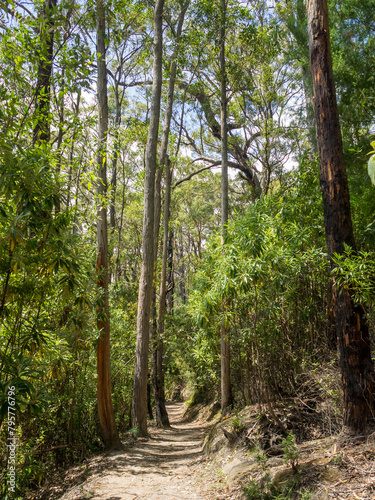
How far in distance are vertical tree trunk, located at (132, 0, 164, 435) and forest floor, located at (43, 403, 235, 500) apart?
796mm

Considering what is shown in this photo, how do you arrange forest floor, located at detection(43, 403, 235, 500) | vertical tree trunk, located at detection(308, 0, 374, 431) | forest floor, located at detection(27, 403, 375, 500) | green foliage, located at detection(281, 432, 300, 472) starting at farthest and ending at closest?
forest floor, located at detection(43, 403, 235, 500) < vertical tree trunk, located at detection(308, 0, 374, 431) < green foliage, located at detection(281, 432, 300, 472) < forest floor, located at detection(27, 403, 375, 500)

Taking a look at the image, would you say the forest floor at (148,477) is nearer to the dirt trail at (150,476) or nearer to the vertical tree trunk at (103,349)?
the dirt trail at (150,476)

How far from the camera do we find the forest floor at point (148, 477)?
14.1ft

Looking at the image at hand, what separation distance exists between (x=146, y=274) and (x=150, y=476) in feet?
12.3

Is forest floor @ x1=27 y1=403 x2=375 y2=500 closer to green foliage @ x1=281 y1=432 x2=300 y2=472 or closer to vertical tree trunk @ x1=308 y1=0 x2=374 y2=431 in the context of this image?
green foliage @ x1=281 y1=432 x2=300 y2=472

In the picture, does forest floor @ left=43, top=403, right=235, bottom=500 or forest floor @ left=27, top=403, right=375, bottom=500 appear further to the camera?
forest floor @ left=43, top=403, right=235, bottom=500

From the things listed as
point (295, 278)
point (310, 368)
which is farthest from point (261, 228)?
point (310, 368)

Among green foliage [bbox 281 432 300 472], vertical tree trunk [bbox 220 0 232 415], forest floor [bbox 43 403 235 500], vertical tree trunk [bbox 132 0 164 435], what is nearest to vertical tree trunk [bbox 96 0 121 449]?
forest floor [bbox 43 403 235 500]

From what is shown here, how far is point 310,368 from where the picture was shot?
186 inches

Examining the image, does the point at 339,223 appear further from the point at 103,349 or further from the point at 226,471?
the point at 103,349

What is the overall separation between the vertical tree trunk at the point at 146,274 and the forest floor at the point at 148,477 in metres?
0.80

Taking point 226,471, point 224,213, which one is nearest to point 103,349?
point 226,471

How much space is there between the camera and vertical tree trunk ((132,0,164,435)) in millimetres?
7238

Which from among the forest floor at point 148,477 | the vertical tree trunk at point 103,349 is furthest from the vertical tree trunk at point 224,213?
the vertical tree trunk at point 103,349
